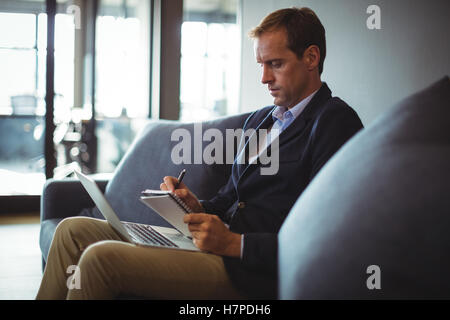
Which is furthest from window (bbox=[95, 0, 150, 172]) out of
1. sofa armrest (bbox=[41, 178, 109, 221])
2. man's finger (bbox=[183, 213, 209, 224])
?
man's finger (bbox=[183, 213, 209, 224])

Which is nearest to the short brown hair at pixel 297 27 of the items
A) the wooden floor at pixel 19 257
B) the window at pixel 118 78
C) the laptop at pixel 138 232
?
the laptop at pixel 138 232

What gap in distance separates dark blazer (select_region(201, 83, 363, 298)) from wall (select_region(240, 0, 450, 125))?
247 millimetres

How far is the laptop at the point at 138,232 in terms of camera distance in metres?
1.27

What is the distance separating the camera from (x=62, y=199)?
89.1 inches

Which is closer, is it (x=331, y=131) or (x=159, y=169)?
(x=331, y=131)

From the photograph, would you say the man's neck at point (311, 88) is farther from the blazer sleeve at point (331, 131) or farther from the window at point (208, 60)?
the window at point (208, 60)

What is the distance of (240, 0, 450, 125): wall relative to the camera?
1.40 m

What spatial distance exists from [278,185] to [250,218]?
5.2 inches

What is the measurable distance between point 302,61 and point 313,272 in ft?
2.69

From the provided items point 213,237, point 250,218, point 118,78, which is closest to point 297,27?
point 250,218

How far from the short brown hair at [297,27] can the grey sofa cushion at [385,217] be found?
1.92ft

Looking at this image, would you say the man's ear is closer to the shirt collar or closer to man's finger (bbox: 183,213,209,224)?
the shirt collar

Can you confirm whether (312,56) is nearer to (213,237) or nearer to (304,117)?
(304,117)
